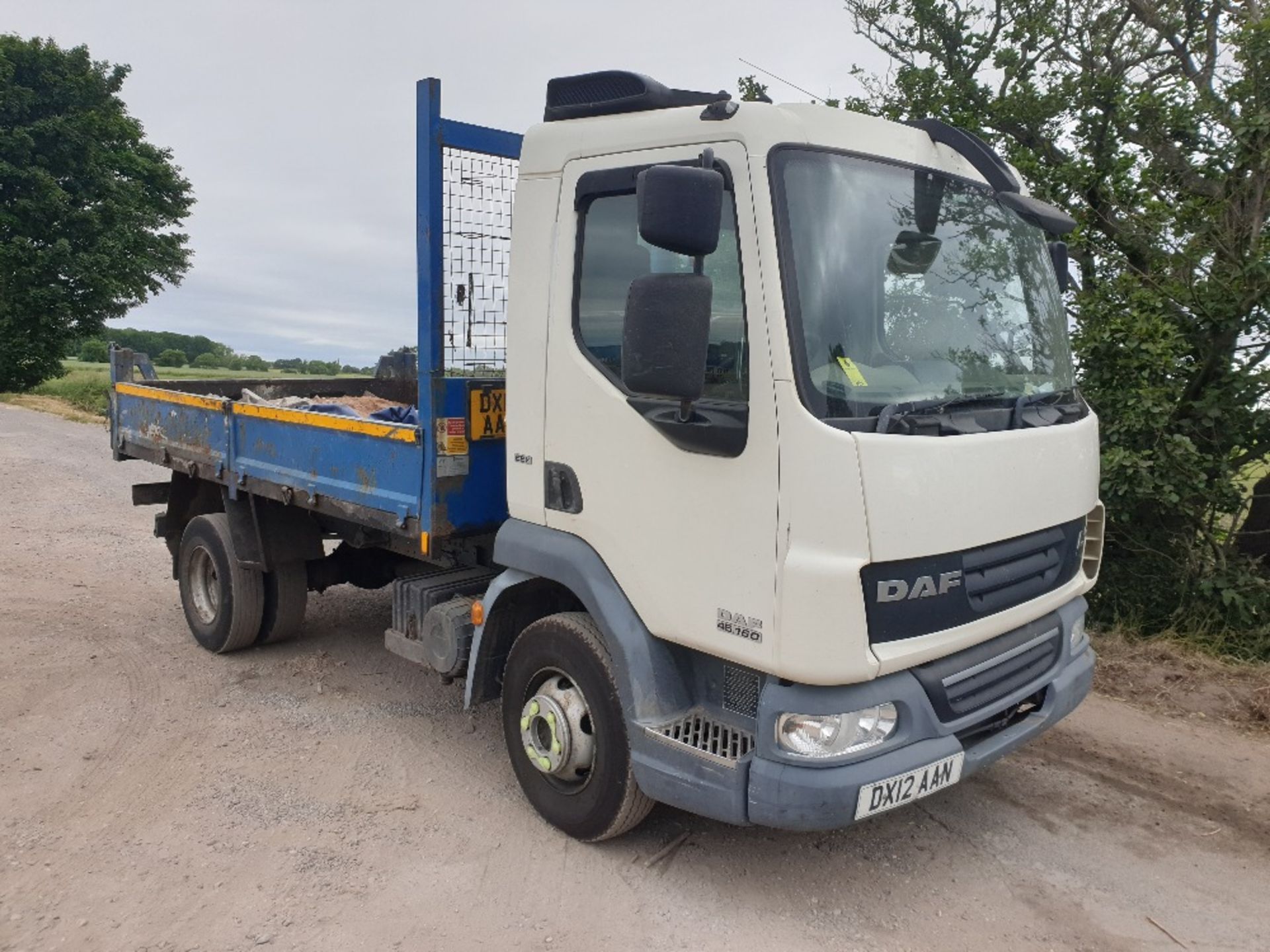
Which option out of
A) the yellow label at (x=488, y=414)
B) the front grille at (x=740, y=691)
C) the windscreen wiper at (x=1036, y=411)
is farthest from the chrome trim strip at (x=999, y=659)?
the yellow label at (x=488, y=414)

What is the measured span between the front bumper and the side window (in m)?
0.96

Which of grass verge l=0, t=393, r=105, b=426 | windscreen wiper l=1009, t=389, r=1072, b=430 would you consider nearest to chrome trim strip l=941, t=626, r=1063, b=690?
windscreen wiper l=1009, t=389, r=1072, b=430

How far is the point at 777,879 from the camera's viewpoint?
133 inches

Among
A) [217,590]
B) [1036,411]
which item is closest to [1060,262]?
[1036,411]

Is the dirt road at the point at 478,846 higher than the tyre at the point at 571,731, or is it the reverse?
the tyre at the point at 571,731

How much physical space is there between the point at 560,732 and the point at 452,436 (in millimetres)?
1266

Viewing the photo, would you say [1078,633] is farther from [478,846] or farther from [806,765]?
[478,846]

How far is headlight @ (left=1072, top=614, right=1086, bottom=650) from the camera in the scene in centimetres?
371

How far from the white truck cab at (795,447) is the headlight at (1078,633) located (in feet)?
0.16

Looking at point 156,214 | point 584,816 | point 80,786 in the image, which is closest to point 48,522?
point 80,786

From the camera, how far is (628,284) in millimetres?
3215

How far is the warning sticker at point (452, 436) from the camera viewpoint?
385cm

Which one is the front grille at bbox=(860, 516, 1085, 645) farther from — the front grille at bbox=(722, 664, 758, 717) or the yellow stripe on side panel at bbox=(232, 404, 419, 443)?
the yellow stripe on side panel at bbox=(232, 404, 419, 443)

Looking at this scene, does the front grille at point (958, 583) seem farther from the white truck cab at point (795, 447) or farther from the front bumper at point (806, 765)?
the front bumper at point (806, 765)
